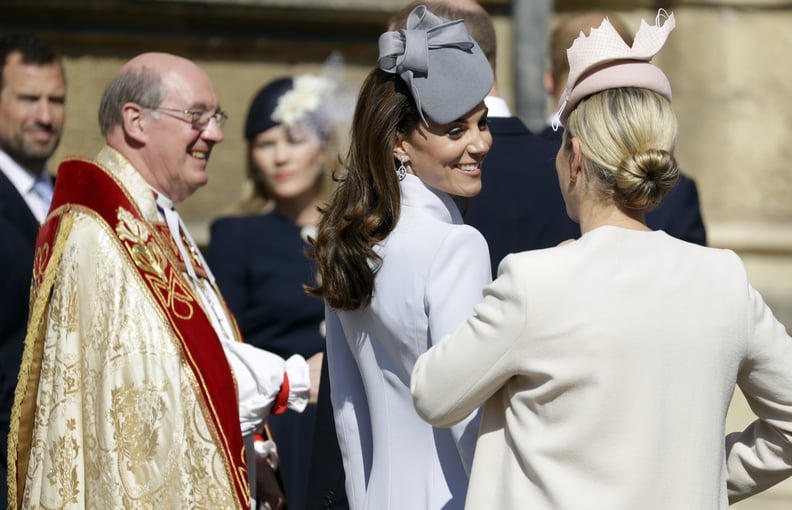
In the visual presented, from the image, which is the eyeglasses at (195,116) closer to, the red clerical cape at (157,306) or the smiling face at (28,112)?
the red clerical cape at (157,306)

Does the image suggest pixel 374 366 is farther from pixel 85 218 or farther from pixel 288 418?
pixel 288 418

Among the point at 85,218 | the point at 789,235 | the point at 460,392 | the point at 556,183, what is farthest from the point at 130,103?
the point at 789,235

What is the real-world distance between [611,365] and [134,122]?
1.77m

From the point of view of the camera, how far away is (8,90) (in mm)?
4746

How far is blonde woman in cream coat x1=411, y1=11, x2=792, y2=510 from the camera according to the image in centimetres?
238

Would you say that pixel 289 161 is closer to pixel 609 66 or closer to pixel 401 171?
pixel 401 171

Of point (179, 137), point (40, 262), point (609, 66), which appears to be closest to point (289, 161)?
point (179, 137)

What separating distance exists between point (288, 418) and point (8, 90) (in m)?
1.52

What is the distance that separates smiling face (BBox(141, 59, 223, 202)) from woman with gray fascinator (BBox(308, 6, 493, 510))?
868 mm

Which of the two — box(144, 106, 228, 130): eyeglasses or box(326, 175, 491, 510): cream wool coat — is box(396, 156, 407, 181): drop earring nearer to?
box(326, 175, 491, 510): cream wool coat

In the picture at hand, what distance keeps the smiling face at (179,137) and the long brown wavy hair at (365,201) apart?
0.87 metres

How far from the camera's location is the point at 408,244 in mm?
2801

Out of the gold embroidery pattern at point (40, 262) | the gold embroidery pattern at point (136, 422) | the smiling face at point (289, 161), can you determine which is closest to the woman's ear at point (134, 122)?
the gold embroidery pattern at point (40, 262)

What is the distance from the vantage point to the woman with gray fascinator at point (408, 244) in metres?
2.76
